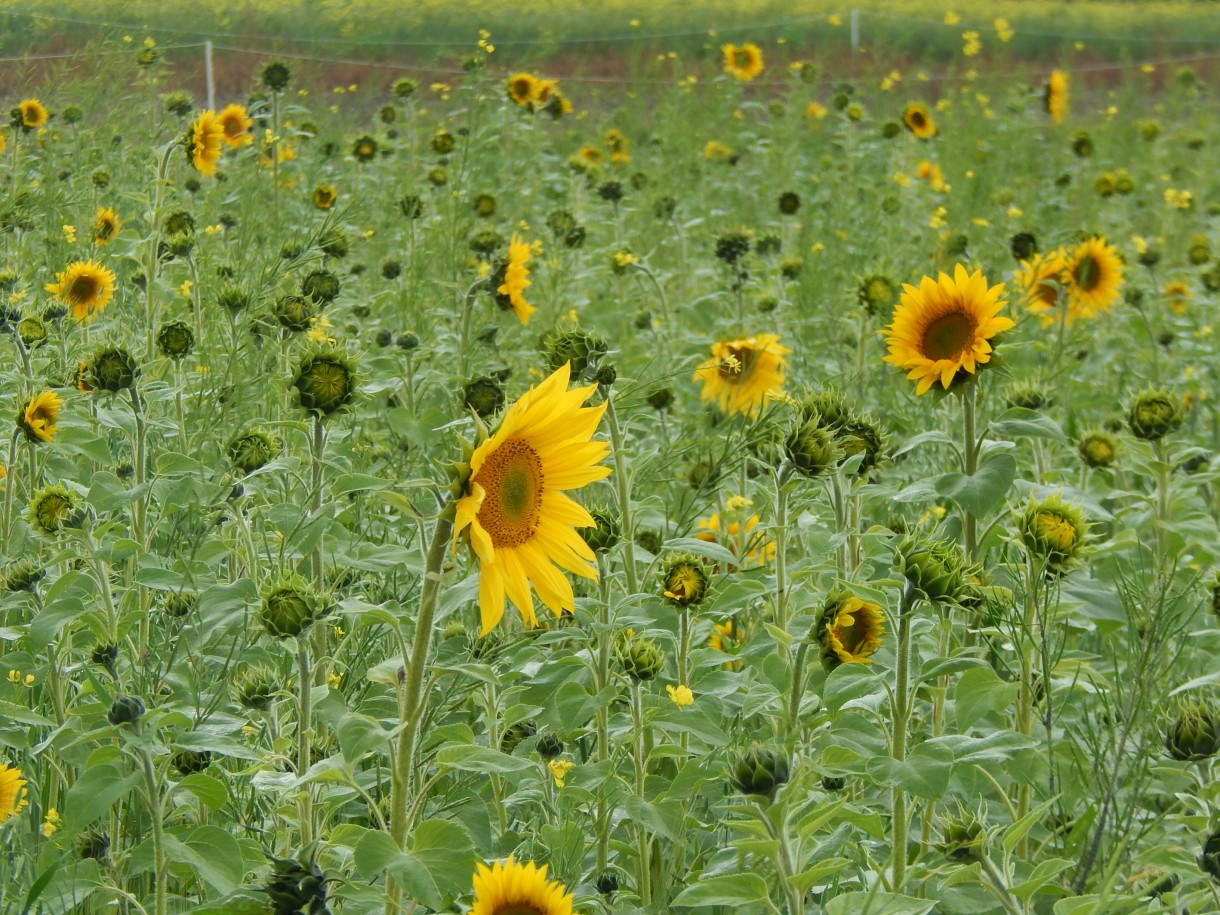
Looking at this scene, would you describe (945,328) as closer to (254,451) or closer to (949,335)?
(949,335)

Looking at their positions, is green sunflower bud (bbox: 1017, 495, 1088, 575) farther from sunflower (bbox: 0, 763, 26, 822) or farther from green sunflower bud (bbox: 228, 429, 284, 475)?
sunflower (bbox: 0, 763, 26, 822)

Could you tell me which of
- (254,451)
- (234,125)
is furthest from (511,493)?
(234,125)

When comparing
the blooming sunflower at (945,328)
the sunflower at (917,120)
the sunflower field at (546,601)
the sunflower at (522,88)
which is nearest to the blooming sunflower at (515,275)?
the sunflower field at (546,601)

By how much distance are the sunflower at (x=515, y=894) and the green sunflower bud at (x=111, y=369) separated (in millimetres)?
1100

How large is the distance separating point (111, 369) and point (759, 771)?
1.22 metres

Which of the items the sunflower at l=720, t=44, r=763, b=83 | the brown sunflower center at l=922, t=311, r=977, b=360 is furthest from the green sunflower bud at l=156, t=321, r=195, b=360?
the sunflower at l=720, t=44, r=763, b=83

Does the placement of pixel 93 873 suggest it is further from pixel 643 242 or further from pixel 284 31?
pixel 284 31

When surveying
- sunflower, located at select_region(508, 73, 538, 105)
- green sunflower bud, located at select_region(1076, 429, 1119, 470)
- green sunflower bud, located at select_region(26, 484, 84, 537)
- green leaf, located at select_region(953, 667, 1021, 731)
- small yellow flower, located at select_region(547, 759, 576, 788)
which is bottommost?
small yellow flower, located at select_region(547, 759, 576, 788)

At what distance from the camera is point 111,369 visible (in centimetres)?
185

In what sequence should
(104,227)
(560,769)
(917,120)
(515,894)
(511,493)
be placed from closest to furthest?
(515,894) → (511,493) → (560,769) → (104,227) → (917,120)

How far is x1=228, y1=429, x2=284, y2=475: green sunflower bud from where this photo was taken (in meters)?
1.76

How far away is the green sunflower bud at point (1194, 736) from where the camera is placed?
1304mm

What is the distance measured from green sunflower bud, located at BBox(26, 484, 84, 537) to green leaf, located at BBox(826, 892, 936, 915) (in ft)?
3.58

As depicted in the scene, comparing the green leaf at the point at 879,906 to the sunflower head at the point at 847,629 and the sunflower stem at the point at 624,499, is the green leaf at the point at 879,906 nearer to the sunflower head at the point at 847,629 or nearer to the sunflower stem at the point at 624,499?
the sunflower head at the point at 847,629
